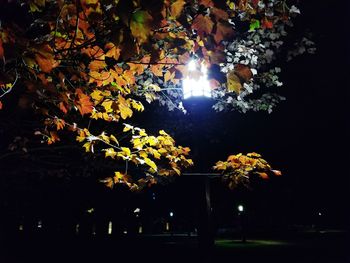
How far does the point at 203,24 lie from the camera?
2.89 metres

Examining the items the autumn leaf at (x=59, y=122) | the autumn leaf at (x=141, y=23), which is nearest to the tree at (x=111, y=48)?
the autumn leaf at (x=141, y=23)

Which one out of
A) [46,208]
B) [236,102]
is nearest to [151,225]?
[46,208]

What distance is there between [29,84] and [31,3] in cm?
104

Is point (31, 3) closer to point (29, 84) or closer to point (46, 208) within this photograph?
A: point (29, 84)

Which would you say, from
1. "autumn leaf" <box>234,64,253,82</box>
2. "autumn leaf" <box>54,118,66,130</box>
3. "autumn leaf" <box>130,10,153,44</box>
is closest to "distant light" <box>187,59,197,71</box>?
"autumn leaf" <box>234,64,253,82</box>

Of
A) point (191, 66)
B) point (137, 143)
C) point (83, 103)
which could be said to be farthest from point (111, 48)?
point (137, 143)

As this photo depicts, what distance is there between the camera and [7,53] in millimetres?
2494

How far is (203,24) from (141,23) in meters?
0.85

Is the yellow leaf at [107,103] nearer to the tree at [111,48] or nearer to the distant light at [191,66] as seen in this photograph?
the tree at [111,48]

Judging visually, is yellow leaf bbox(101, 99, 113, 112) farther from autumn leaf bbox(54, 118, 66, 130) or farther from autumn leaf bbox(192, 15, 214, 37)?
autumn leaf bbox(192, 15, 214, 37)

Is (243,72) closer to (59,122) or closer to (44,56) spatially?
(44,56)

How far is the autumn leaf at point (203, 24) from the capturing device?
286 cm

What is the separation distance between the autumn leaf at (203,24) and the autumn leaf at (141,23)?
0.80 m

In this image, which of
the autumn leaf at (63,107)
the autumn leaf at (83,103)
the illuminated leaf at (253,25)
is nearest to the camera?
the autumn leaf at (63,107)
